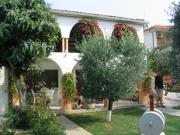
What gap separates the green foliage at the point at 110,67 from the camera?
14438 mm

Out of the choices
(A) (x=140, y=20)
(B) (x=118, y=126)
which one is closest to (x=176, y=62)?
(B) (x=118, y=126)

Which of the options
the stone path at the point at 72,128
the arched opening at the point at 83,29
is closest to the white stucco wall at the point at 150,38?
the arched opening at the point at 83,29

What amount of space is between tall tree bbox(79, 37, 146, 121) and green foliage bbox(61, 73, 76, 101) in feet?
8.02

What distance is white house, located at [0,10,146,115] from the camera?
59.0 ft

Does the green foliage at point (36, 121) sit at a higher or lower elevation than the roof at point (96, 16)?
lower

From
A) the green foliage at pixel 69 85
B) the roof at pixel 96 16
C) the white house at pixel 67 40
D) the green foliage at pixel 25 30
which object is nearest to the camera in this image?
the green foliage at pixel 25 30

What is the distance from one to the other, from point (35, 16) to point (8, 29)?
108 cm

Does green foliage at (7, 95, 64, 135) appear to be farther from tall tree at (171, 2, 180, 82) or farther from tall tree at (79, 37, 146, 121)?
tall tree at (171, 2, 180, 82)

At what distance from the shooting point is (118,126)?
1388 centimetres

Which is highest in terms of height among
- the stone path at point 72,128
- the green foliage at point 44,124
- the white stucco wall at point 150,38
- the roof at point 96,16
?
the white stucco wall at point 150,38

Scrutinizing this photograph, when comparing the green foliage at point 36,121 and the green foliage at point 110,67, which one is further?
the green foliage at point 110,67

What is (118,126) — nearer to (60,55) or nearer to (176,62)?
(176,62)

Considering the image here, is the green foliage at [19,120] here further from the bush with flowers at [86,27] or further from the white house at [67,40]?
the bush with flowers at [86,27]

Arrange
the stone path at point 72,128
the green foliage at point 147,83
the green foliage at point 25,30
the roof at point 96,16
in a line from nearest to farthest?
1. the green foliage at point 25,30
2. the stone path at point 72,128
3. the roof at point 96,16
4. the green foliage at point 147,83
